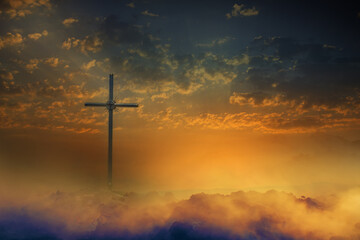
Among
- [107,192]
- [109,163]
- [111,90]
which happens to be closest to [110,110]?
[111,90]

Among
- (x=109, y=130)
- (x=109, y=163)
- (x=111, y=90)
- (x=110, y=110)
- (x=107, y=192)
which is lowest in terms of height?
(x=107, y=192)

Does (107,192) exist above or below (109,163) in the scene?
below

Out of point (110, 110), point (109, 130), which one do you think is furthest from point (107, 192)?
point (110, 110)

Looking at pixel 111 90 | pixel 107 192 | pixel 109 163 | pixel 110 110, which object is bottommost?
pixel 107 192

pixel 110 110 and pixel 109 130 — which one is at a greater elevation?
pixel 110 110

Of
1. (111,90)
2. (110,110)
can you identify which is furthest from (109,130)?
(111,90)

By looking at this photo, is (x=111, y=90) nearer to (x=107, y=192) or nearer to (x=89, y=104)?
(x=89, y=104)

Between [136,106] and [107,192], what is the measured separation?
1223cm

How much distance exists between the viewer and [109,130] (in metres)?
42.8

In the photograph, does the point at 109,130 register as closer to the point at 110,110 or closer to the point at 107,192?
the point at 110,110

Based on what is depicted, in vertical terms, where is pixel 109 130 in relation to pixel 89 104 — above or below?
below

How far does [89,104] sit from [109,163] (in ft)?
27.6

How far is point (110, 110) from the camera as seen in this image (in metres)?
42.1

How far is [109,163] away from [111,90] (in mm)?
9930
